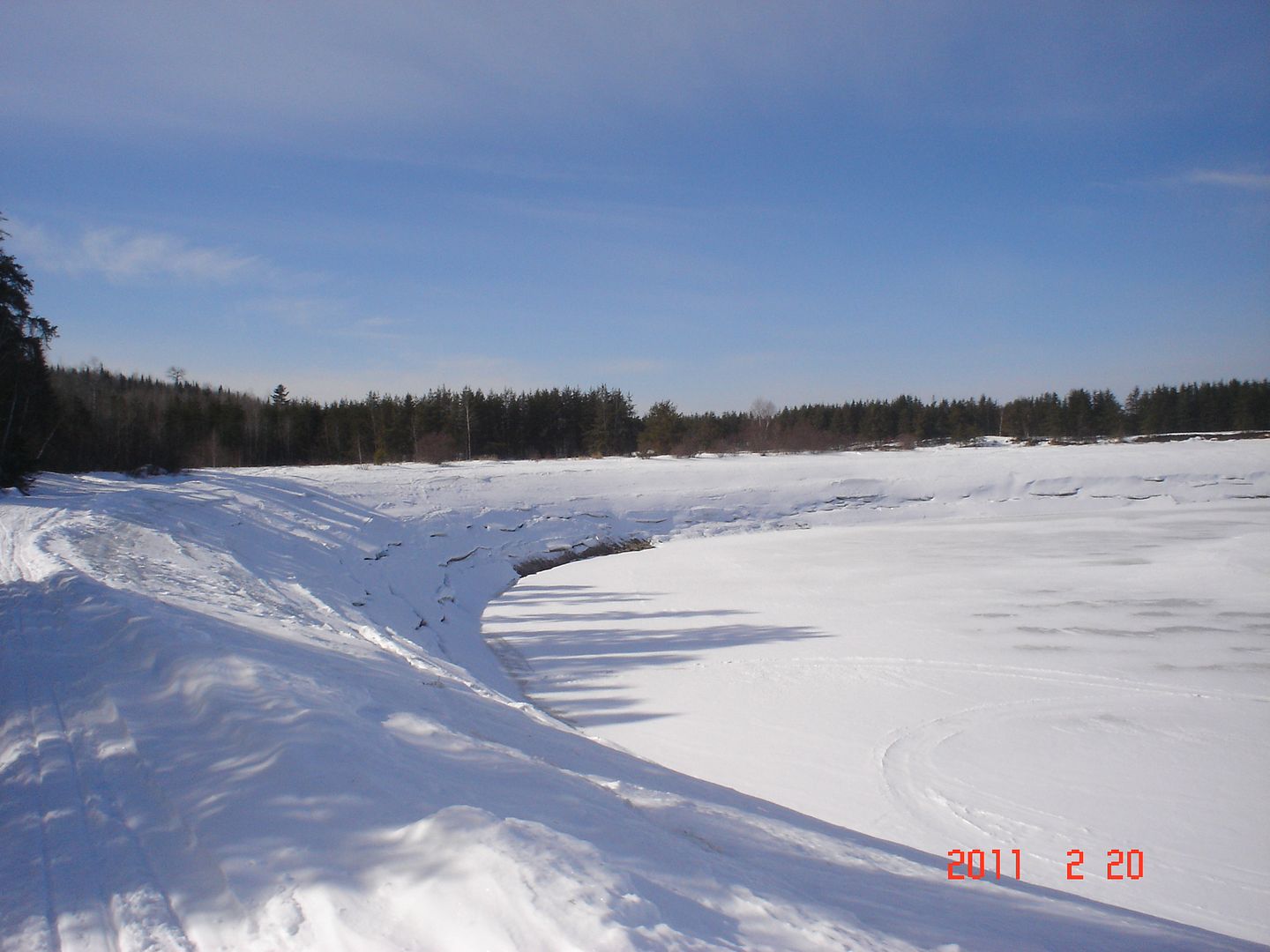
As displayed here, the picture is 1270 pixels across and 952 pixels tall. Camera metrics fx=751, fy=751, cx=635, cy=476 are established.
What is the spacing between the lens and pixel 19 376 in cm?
2052

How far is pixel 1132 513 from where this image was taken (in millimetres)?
27844

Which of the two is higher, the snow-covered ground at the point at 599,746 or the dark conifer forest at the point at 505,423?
the dark conifer forest at the point at 505,423

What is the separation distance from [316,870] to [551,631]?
36.4 feet

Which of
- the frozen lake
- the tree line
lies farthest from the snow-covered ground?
the tree line

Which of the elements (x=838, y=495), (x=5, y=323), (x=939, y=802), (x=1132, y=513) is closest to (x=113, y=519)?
(x=5, y=323)

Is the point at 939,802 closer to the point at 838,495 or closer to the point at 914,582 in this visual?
the point at 914,582

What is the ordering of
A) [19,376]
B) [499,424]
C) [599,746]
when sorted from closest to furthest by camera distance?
[599,746] < [19,376] < [499,424]

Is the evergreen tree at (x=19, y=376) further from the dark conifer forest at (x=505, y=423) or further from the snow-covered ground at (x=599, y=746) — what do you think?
the dark conifer forest at (x=505, y=423)

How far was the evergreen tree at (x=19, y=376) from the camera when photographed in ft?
61.4
